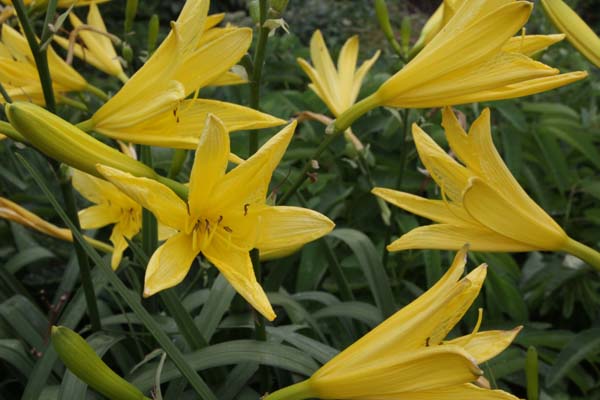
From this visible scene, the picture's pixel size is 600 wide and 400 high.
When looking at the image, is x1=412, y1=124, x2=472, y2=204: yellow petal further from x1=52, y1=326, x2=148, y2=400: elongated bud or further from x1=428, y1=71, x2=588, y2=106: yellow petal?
x1=52, y1=326, x2=148, y2=400: elongated bud

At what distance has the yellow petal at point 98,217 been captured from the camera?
5.47ft

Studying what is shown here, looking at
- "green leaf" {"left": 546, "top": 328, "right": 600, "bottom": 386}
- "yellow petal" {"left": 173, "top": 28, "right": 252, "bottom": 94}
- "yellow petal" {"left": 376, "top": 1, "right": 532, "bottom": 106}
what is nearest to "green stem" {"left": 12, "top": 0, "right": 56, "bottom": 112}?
"yellow petal" {"left": 173, "top": 28, "right": 252, "bottom": 94}

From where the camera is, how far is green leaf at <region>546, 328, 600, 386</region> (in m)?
1.68

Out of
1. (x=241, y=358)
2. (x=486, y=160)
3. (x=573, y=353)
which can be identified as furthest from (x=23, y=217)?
(x=573, y=353)

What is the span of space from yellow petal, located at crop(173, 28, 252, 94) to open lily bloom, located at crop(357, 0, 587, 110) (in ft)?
0.83

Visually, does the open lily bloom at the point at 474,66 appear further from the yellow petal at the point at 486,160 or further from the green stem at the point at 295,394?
the green stem at the point at 295,394

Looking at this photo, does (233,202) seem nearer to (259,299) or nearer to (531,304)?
(259,299)

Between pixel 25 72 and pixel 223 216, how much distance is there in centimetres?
→ 62

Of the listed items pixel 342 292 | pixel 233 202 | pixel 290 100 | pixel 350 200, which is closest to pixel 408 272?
pixel 350 200

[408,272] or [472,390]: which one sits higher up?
[472,390]

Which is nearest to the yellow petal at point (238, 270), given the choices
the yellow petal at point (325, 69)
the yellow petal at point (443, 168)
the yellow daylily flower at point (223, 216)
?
the yellow daylily flower at point (223, 216)

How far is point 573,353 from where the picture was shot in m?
1.70

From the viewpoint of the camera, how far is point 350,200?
2.38 metres

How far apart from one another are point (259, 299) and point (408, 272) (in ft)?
4.21
